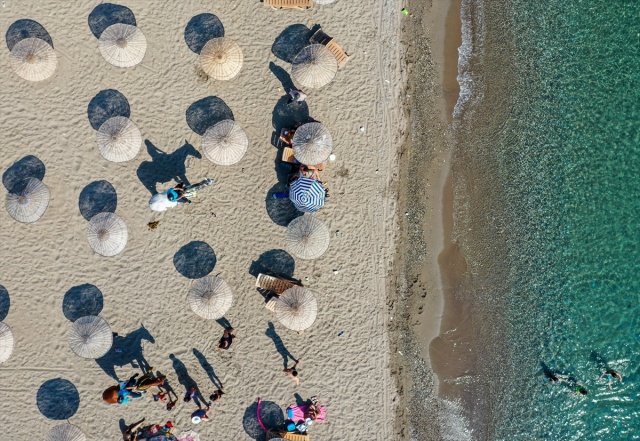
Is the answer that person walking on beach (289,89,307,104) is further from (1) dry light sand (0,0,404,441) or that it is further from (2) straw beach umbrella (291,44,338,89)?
(1) dry light sand (0,0,404,441)

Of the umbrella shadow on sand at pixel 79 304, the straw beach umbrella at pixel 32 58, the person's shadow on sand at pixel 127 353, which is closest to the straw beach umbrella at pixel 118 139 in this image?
the straw beach umbrella at pixel 32 58

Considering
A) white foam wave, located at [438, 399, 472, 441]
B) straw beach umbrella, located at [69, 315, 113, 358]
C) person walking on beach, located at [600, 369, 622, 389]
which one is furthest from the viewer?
person walking on beach, located at [600, 369, 622, 389]

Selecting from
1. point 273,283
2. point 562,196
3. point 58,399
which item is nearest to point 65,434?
point 58,399

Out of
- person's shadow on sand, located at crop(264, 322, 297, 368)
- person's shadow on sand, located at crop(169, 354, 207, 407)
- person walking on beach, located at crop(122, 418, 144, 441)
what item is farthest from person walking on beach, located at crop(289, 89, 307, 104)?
person walking on beach, located at crop(122, 418, 144, 441)

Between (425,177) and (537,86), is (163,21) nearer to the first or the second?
(425,177)

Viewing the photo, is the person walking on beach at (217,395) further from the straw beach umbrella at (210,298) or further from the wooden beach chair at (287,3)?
the wooden beach chair at (287,3)

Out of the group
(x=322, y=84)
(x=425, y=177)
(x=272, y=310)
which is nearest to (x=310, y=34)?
(x=322, y=84)

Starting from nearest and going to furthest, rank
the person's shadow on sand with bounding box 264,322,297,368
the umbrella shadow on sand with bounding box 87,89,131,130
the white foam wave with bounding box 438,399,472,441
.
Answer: the umbrella shadow on sand with bounding box 87,89,131,130, the person's shadow on sand with bounding box 264,322,297,368, the white foam wave with bounding box 438,399,472,441
